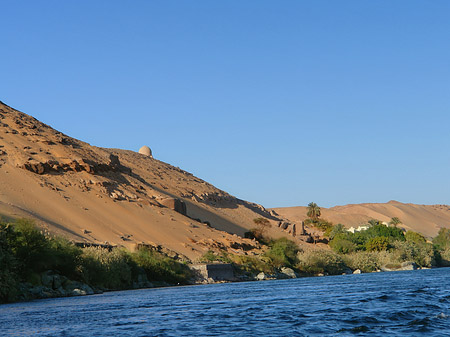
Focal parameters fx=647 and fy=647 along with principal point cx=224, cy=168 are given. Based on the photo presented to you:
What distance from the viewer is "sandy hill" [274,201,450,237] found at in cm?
15738

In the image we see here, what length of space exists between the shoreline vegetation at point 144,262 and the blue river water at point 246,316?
18.9 feet

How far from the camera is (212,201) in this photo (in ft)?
315

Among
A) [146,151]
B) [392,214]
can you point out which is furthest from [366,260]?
[392,214]

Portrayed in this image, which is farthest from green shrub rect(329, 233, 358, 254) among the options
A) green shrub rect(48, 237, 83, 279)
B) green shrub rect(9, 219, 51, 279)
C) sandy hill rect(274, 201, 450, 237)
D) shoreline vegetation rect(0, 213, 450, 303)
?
sandy hill rect(274, 201, 450, 237)

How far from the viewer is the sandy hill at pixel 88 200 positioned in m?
56.9

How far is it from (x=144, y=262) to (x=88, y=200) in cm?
1946

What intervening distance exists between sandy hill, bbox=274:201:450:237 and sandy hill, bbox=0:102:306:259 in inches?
2951

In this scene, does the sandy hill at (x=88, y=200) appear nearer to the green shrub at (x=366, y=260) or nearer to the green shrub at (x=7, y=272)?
the green shrub at (x=366, y=260)

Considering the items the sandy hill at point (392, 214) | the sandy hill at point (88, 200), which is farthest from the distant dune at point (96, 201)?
A: the sandy hill at point (392, 214)

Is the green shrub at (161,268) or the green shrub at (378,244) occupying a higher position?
the green shrub at (378,244)

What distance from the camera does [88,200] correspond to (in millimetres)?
64000

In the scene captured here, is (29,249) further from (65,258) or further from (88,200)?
(88,200)

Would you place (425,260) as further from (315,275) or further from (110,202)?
(110,202)

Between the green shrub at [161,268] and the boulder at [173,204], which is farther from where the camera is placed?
the boulder at [173,204]
